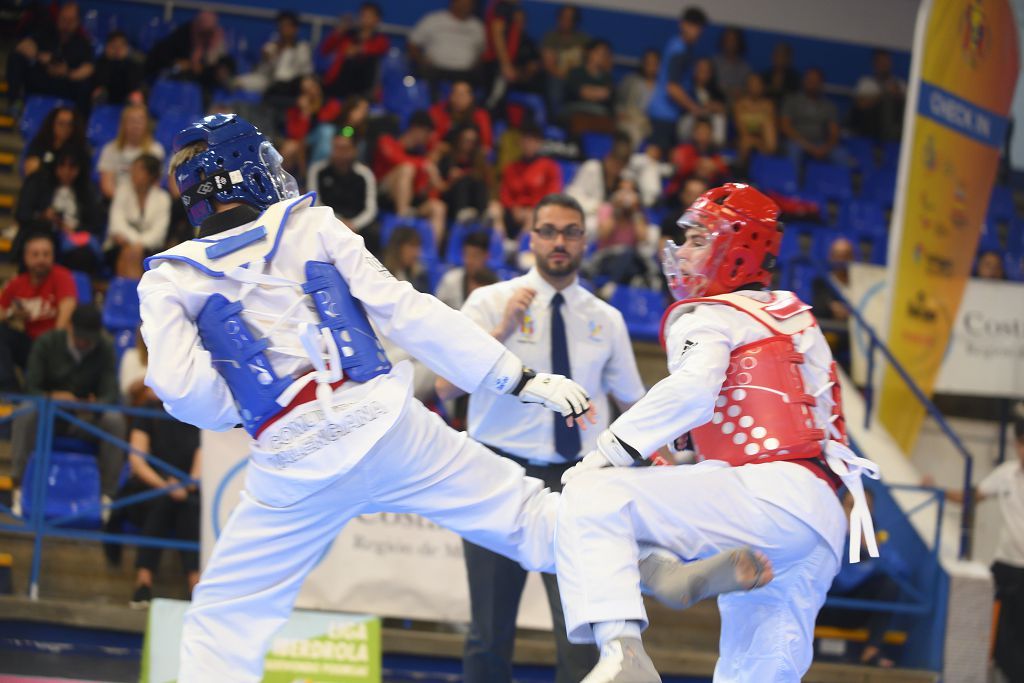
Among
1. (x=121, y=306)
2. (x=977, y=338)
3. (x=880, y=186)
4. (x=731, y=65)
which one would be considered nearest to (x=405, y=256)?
(x=121, y=306)

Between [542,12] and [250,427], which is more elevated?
[542,12]

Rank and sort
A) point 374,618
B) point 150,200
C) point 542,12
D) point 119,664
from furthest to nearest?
1. point 542,12
2. point 150,200
3. point 119,664
4. point 374,618

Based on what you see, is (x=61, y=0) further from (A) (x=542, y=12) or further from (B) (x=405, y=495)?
(B) (x=405, y=495)

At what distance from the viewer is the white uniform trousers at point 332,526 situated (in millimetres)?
4277

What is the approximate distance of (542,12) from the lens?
14.9m

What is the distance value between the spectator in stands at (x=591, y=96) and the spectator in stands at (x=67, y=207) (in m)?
5.36

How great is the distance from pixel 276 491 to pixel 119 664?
10.9 ft

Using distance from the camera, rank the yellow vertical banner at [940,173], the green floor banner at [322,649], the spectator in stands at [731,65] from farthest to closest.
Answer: the spectator in stands at [731,65] < the yellow vertical banner at [940,173] < the green floor banner at [322,649]

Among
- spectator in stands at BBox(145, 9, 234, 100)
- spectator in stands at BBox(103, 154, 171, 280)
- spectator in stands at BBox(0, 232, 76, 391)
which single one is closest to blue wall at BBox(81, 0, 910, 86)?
spectator in stands at BBox(145, 9, 234, 100)

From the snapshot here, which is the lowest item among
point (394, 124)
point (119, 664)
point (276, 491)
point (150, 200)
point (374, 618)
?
point (119, 664)

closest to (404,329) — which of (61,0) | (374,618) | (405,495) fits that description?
(405,495)

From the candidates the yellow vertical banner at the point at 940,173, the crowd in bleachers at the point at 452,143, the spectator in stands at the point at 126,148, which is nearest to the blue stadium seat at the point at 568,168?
the crowd in bleachers at the point at 452,143

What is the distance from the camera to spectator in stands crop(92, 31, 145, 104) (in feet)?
38.6

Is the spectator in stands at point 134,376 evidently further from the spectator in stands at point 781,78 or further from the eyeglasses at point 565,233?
the spectator in stands at point 781,78
